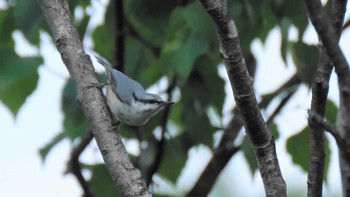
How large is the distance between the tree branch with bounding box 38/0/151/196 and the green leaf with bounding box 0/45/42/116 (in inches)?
29.8

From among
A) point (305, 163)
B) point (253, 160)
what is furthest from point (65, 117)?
point (305, 163)

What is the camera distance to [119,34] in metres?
3.86

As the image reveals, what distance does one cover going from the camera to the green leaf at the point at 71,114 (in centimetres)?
361

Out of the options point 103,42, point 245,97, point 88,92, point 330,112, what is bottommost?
point 245,97

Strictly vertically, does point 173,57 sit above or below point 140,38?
below

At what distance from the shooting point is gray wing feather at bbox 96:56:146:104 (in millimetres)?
3408

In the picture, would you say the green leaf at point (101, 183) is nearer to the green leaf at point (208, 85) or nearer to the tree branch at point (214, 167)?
the tree branch at point (214, 167)

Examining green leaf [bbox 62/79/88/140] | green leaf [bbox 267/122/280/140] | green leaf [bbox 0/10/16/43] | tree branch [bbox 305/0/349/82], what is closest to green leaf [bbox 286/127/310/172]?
green leaf [bbox 267/122/280/140]

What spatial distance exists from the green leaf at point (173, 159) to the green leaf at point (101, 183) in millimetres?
311

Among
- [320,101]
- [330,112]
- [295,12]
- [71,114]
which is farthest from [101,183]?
[320,101]

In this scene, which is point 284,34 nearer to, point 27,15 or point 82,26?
point 82,26

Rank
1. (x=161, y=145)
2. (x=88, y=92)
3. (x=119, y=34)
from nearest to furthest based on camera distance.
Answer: (x=88, y=92)
(x=119, y=34)
(x=161, y=145)

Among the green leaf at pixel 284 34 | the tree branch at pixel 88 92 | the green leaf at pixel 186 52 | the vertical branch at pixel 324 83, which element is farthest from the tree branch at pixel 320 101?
→ the green leaf at pixel 284 34

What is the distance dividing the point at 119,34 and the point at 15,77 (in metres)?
0.72
